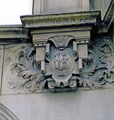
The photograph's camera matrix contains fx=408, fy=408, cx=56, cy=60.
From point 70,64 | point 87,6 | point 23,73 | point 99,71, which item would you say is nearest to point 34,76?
point 23,73

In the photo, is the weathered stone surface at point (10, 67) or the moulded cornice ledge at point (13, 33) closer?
the weathered stone surface at point (10, 67)

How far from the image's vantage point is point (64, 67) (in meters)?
7.51

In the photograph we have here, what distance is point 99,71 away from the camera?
7676 mm

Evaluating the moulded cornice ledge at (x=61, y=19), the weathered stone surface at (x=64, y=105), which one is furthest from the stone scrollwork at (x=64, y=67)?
the moulded cornice ledge at (x=61, y=19)

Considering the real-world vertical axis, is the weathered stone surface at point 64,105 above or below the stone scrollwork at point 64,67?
below

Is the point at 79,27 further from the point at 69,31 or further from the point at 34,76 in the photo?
the point at 34,76

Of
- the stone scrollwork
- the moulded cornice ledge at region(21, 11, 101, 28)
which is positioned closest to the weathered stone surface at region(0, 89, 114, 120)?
the stone scrollwork

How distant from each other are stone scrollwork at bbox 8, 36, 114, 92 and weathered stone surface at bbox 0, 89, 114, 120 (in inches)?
6.1

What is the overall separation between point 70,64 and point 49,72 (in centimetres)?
42

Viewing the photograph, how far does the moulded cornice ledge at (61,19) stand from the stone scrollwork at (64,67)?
0.29 metres

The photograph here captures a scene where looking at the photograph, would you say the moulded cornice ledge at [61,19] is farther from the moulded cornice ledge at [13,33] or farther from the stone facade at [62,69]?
the moulded cornice ledge at [13,33]

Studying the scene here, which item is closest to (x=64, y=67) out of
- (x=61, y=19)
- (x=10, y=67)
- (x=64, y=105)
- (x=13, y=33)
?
(x=64, y=105)

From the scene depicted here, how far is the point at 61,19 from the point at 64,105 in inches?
63.0

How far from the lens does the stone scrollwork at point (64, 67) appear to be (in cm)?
749
